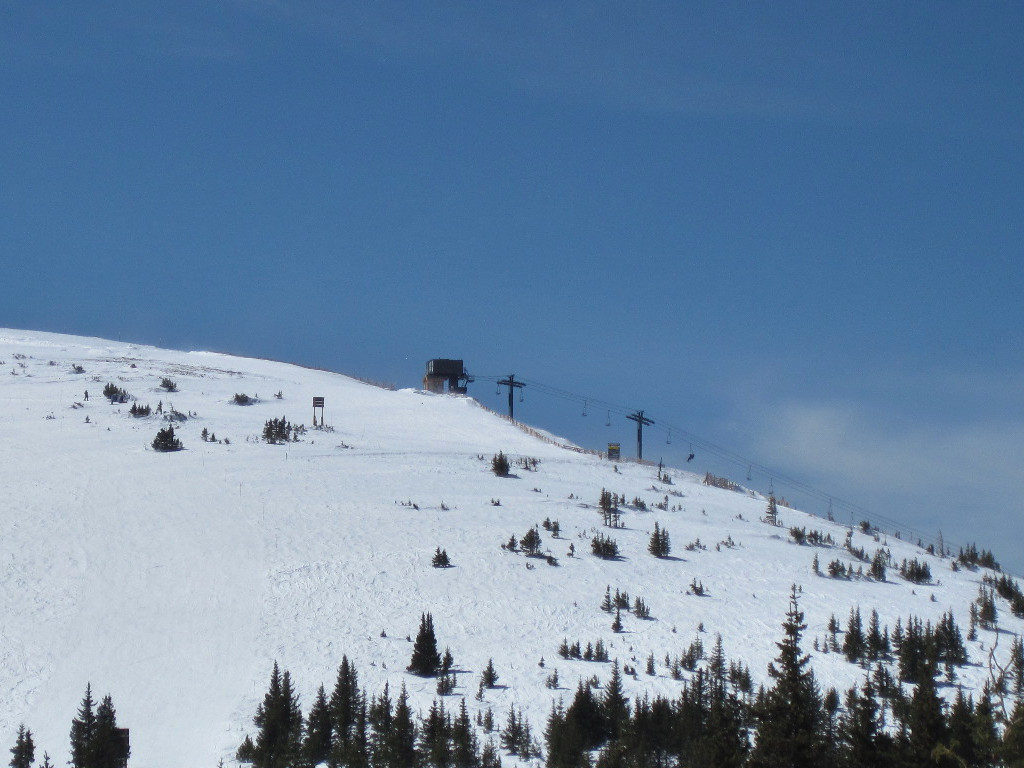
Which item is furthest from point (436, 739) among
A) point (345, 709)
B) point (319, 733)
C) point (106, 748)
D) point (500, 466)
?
point (500, 466)

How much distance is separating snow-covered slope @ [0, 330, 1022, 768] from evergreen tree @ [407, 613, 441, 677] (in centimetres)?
44

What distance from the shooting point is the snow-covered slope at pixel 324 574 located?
27250mm

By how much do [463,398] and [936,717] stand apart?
56.6 m

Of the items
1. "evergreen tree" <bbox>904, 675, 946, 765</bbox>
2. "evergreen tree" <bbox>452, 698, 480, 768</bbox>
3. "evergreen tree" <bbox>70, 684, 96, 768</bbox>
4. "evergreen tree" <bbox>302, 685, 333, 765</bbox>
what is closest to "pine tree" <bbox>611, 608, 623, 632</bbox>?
"evergreen tree" <bbox>452, 698, 480, 768</bbox>

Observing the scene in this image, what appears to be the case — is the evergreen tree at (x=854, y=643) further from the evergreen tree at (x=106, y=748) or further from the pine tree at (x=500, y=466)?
the pine tree at (x=500, y=466)

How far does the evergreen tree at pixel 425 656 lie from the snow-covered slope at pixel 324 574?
0.44m

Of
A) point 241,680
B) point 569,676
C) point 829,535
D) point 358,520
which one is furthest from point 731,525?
point 241,680

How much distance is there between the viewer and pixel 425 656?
2803 cm

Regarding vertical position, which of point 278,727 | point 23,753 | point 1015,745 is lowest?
point 23,753

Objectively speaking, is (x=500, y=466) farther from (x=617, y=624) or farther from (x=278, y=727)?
(x=278, y=727)

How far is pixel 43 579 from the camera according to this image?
105 feet

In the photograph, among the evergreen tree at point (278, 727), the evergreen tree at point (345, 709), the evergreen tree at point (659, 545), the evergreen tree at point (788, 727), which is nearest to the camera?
the evergreen tree at point (788, 727)

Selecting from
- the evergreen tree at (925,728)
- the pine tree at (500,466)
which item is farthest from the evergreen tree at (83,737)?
the pine tree at (500,466)

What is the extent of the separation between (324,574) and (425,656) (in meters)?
7.14
